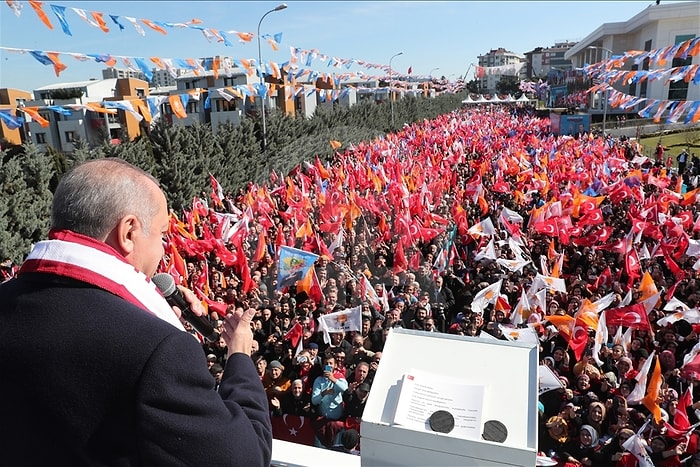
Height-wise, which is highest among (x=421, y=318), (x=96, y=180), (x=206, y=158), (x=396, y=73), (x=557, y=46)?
(x=557, y=46)

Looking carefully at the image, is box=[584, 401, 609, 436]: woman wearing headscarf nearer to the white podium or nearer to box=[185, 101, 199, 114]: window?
the white podium

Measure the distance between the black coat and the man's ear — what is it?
0.18 m

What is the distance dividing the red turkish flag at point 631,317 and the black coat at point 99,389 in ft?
22.9

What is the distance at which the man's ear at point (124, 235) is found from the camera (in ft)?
4.75

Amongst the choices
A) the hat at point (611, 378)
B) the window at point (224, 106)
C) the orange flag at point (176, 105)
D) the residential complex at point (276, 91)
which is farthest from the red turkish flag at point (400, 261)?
the window at point (224, 106)

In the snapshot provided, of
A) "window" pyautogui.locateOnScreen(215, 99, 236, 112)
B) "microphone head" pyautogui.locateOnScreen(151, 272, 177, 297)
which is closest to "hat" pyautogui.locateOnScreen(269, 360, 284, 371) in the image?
Result: "microphone head" pyautogui.locateOnScreen(151, 272, 177, 297)

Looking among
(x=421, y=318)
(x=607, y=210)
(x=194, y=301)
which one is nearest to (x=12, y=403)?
(x=194, y=301)

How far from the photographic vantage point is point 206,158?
54.8 feet

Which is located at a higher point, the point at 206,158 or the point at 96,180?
the point at 96,180

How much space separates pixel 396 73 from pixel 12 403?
35196mm

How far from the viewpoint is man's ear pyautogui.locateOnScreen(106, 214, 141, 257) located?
4.75 ft

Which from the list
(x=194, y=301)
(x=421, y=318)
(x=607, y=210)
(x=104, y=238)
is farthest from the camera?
(x=607, y=210)

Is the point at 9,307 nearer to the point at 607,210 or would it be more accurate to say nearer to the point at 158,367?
the point at 158,367

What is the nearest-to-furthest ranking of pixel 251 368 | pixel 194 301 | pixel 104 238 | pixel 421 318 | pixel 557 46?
pixel 104 238 < pixel 251 368 < pixel 194 301 < pixel 421 318 < pixel 557 46
